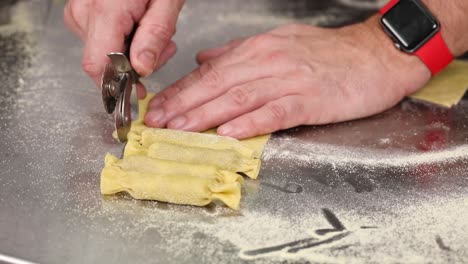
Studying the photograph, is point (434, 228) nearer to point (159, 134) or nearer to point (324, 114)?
point (324, 114)

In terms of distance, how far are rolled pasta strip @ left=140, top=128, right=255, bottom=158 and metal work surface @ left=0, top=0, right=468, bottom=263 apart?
0.25ft

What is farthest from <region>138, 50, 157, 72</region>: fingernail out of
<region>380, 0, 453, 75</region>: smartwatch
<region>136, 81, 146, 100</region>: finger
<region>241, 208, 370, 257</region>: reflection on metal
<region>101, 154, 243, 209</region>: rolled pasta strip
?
<region>380, 0, 453, 75</region>: smartwatch

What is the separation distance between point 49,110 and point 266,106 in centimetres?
50

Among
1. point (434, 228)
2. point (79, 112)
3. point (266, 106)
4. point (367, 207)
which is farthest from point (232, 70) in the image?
point (434, 228)

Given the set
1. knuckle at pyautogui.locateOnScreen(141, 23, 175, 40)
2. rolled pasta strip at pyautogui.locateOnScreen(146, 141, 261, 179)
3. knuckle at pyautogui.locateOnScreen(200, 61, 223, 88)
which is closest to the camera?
rolled pasta strip at pyautogui.locateOnScreen(146, 141, 261, 179)

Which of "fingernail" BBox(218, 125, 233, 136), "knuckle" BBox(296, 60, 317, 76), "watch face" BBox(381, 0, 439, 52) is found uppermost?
"watch face" BBox(381, 0, 439, 52)

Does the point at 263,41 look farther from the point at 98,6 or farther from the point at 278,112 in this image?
the point at 98,6

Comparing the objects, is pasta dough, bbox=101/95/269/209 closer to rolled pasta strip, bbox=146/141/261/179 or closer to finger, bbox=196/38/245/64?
rolled pasta strip, bbox=146/141/261/179

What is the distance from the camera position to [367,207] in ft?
3.88

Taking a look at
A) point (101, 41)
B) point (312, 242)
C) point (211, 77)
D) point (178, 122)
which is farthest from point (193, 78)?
point (312, 242)

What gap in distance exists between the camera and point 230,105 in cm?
143

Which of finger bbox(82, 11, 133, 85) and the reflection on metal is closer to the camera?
the reflection on metal

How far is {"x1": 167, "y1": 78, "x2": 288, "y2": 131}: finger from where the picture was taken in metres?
1.40

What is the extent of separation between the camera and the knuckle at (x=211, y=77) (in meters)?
1.48
